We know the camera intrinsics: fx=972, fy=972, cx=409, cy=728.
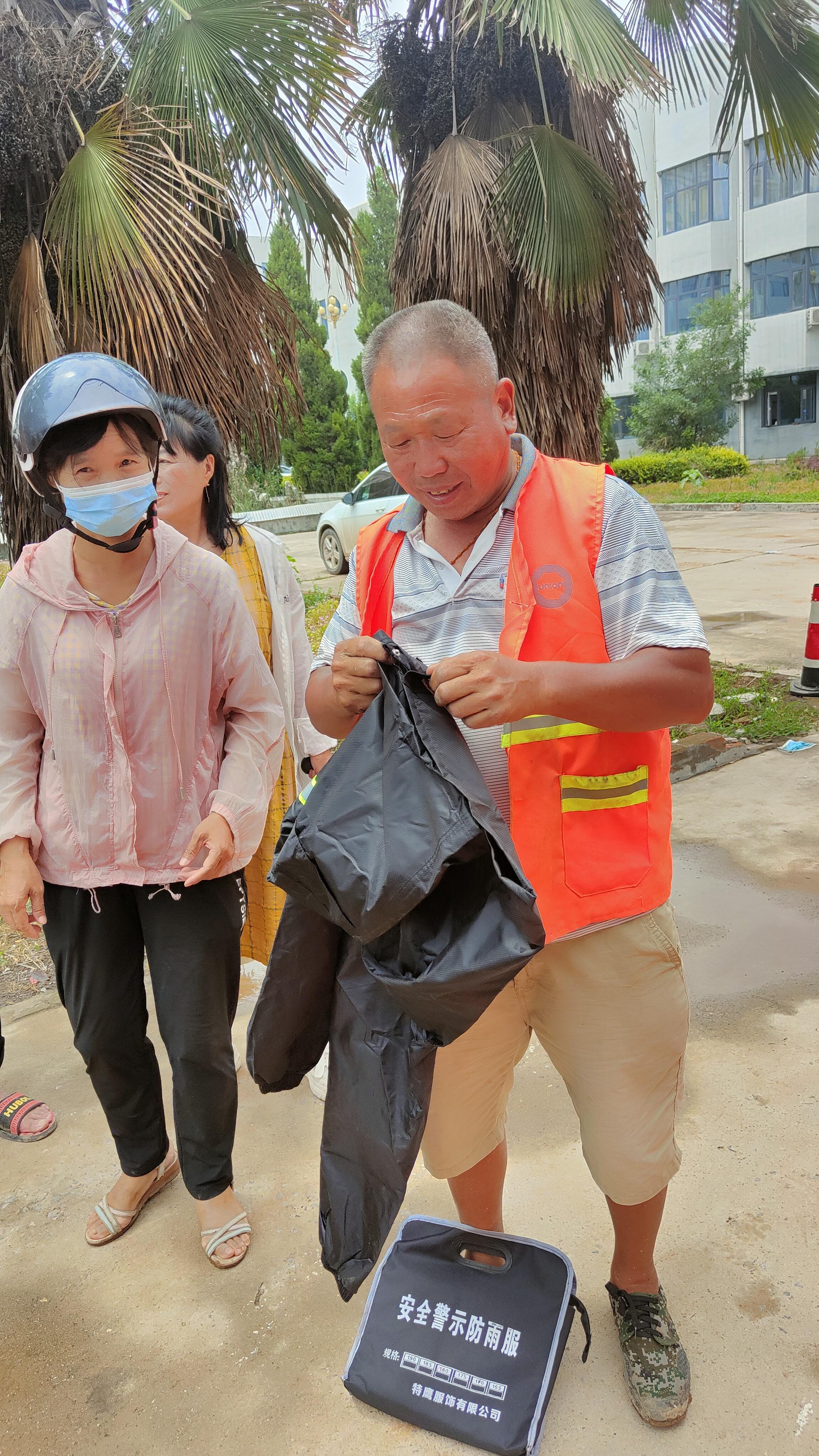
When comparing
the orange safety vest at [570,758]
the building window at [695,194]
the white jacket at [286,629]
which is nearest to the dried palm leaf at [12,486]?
the white jacket at [286,629]

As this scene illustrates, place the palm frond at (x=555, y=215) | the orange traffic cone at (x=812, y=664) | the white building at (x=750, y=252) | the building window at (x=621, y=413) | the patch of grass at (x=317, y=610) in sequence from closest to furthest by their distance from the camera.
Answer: the palm frond at (x=555, y=215) → the orange traffic cone at (x=812, y=664) → the patch of grass at (x=317, y=610) → the white building at (x=750, y=252) → the building window at (x=621, y=413)

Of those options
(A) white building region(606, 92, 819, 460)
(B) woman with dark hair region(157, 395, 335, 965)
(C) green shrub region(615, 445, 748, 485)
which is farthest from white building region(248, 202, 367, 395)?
(B) woman with dark hair region(157, 395, 335, 965)

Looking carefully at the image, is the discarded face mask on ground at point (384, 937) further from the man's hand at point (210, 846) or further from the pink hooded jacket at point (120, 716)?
the pink hooded jacket at point (120, 716)

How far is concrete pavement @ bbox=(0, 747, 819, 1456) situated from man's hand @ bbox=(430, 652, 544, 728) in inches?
52.2

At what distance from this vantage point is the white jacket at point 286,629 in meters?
2.65

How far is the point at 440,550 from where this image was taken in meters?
1.66

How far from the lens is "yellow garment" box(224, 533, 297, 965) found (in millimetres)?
2623

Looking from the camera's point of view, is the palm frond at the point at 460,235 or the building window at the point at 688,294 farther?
the building window at the point at 688,294

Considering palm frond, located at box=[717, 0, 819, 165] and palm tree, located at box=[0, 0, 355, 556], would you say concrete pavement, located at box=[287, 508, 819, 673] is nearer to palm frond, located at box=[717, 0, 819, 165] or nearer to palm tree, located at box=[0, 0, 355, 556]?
palm frond, located at box=[717, 0, 819, 165]

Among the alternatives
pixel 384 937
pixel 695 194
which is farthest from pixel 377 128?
pixel 695 194

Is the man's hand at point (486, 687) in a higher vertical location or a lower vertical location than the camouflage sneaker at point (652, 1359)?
higher

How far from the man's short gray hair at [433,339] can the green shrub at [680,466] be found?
22.7 meters

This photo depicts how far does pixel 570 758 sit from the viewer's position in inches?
60.3

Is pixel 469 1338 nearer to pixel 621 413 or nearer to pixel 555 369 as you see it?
pixel 555 369
